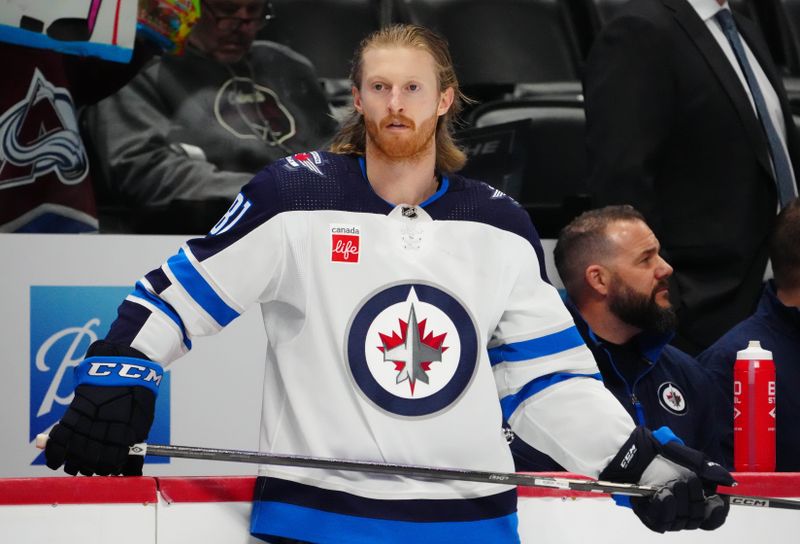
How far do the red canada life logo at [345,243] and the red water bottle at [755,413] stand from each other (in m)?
1.05

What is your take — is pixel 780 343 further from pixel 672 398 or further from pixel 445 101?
pixel 445 101

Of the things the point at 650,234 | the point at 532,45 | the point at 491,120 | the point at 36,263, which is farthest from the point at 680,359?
the point at 36,263

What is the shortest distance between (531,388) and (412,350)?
0.81 feet

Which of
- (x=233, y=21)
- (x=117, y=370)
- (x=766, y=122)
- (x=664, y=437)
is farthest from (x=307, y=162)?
(x=766, y=122)

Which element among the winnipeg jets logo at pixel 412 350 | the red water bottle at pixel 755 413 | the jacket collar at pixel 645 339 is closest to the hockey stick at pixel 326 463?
the winnipeg jets logo at pixel 412 350

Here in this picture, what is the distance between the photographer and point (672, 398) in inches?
116

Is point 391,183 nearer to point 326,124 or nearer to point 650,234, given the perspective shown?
point 650,234

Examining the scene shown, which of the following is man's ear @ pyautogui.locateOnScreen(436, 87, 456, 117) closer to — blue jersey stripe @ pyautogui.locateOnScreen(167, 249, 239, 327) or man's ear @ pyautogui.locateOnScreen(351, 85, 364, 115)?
man's ear @ pyautogui.locateOnScreen(351, 85, 364, 115)

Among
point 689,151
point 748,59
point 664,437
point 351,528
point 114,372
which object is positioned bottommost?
point 351,528

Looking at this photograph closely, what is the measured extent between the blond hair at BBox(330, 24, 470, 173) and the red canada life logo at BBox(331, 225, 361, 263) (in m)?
0.18

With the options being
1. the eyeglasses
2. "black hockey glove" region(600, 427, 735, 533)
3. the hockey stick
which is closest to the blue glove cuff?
"black hockey glove" region(600, 427, 735, 533)

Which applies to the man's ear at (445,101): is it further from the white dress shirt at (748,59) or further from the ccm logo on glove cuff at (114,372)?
the white dress shirt at (748,59)

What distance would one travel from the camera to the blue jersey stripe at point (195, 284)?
189 cm

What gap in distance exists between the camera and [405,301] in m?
1.94
